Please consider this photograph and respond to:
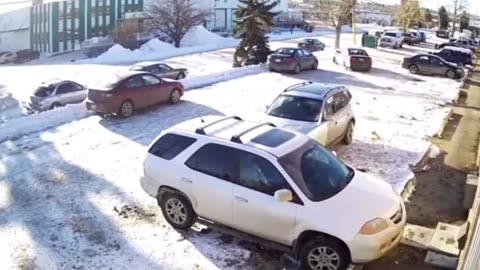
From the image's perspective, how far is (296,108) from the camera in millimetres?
12266

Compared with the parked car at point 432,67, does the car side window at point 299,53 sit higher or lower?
higher

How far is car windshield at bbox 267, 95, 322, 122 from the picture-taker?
12.0 meters

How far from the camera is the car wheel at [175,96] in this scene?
17.8m

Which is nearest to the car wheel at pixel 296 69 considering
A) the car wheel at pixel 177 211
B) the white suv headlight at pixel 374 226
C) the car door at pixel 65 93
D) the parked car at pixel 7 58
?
the car door at pixel 65 93

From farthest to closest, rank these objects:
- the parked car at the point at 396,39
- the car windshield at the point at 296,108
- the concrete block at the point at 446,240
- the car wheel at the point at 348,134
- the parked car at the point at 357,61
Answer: the parked car at the point at 396,39 < the parked car at the point at 357,61 < the car wheel at the point at 348,134 < the car windshield at the point at 296,108 < the concrete block at the point at 446,240

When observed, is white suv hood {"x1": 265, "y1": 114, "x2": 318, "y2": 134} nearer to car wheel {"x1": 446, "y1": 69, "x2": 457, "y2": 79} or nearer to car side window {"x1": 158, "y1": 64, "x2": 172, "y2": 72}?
car side window {"x1": 158, "y1": 64, "x2": 172, "y2": 72}

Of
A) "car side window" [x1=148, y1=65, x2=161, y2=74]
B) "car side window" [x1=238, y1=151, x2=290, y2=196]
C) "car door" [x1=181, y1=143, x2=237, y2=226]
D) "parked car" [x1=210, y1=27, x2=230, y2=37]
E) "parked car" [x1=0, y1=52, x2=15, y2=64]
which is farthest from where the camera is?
"parked car" [x1=210, y1=27, x2=230, y2=37]

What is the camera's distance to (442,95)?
22.6 m

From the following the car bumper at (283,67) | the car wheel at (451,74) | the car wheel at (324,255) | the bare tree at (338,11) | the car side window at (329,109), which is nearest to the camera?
→ the car wheel at (324,255)

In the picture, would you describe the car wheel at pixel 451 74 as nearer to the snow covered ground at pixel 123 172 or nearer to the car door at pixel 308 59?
the snow covered ground at pixel 123 172

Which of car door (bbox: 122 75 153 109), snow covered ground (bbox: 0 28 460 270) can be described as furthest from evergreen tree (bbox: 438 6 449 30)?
car door (bbox: 122 75 153 109)

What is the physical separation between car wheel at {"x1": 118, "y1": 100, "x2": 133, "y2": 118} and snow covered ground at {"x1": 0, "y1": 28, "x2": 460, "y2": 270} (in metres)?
0.21

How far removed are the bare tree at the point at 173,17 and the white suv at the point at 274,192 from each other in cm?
5608

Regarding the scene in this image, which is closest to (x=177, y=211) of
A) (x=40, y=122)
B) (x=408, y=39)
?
(x=40, y=122)
